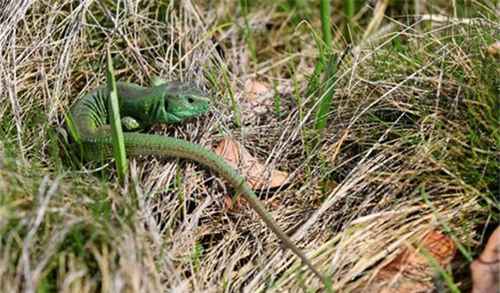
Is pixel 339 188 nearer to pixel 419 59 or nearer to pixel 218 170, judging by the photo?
pixel 218 170

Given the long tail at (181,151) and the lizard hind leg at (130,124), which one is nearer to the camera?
the long tail at (181,151)

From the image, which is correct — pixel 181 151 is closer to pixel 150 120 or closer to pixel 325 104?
pixel 150 120

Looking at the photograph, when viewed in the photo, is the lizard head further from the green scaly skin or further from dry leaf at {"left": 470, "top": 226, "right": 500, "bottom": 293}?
dry leaf at {"left": 470, "top": 226, "right": 500, "bottom": 293}

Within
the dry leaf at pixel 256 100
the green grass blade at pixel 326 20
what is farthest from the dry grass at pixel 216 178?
the green grass blade at pixel 326 20

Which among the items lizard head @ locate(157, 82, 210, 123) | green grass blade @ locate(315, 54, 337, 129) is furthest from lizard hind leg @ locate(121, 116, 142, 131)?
green grass blade @ locate(315, 54, 337, 129)

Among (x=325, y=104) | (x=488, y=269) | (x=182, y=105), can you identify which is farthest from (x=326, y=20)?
(x=488, y=269)

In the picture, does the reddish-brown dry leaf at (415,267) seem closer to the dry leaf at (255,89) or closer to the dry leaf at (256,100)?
the dry leaf at (256,100)
